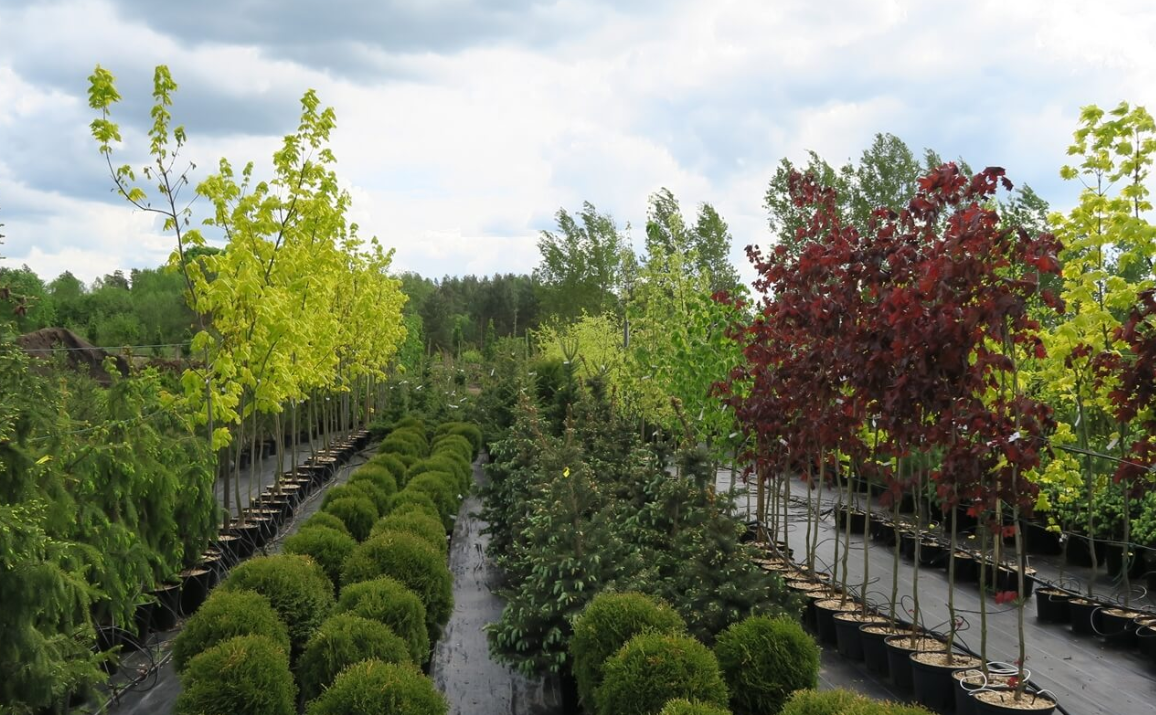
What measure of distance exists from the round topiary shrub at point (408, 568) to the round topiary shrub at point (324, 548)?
44 cm

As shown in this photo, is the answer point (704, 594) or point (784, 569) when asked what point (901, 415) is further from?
point (784, 569)

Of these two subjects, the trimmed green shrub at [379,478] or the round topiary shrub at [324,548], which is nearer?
the round topiary shrub at [324,548]

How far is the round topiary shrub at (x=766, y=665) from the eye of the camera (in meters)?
5.04

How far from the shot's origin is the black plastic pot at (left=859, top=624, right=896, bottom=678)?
662 centimetres

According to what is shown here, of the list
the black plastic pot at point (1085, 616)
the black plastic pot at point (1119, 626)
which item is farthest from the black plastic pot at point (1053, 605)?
the black plastic pot at point (1119, 626)

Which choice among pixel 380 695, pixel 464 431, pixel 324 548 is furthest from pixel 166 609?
pixel 464 431

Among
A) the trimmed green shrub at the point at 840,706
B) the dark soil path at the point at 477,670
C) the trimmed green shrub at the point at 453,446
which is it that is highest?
the trimmed green shrub at the point at 453,446

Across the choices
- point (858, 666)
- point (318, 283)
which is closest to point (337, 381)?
point (318, 283)

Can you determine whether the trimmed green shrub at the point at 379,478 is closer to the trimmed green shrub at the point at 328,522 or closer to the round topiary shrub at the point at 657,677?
the trimmed green shrub at the point at 328,522

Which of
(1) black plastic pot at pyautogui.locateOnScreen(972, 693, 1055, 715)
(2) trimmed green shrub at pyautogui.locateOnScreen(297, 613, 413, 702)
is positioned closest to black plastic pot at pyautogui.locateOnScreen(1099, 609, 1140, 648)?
(1) black plastic pot at pyautogui.locateOnScreen(972, 693, 1055, 715)

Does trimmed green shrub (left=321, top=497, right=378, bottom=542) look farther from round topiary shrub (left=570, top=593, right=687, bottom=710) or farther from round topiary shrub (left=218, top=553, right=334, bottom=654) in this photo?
round topiary shrub (left=570, top=593, right=687, bottom=710)

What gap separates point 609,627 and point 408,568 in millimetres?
2071

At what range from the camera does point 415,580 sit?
656 cm

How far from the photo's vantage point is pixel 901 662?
6.28 m
